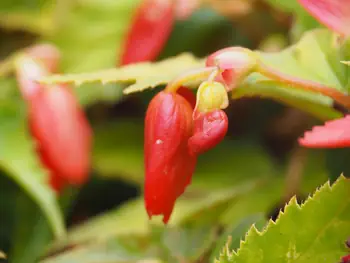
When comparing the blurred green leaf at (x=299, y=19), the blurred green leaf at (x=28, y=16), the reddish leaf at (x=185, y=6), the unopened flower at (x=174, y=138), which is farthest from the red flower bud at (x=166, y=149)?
the blurred green leaf at (x=28, y=16)

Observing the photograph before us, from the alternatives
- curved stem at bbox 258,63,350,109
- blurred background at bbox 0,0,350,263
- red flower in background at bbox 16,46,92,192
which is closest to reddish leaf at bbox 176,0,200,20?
blurred background at bbox 0,0,350,263

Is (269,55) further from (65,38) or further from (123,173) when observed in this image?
(65,38)

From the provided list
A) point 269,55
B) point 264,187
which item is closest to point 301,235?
point 269,55

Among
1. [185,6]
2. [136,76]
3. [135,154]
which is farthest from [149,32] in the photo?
[136,76]

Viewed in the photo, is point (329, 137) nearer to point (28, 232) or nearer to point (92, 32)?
point (28, 232)

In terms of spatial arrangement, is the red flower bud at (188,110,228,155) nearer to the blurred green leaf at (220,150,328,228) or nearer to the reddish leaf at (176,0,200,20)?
the blurred green leaf at (220,150,328,228)
